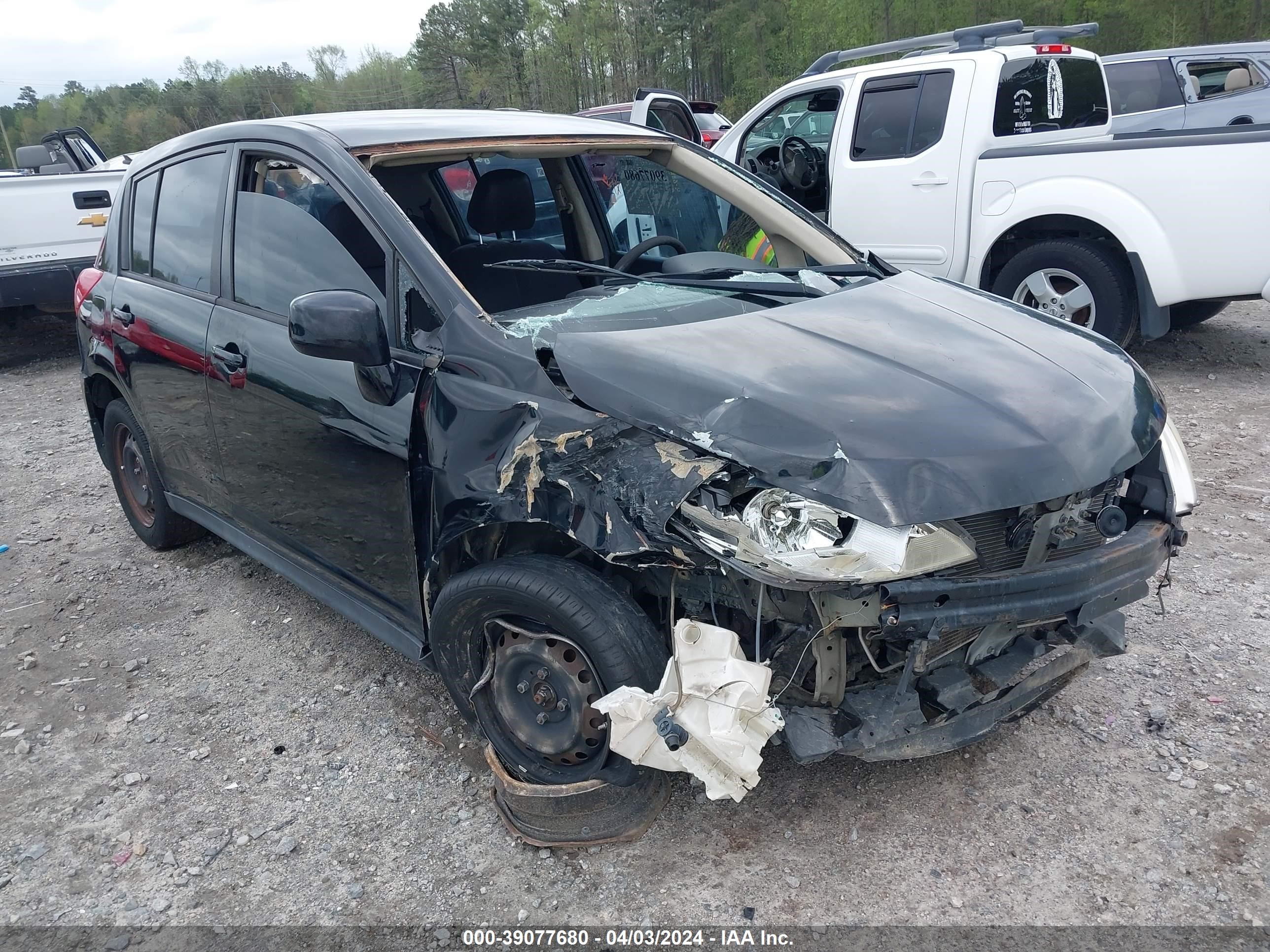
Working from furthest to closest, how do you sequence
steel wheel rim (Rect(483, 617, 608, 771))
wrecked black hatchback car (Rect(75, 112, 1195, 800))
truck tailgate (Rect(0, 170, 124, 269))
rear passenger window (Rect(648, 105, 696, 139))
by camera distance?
rear passenger window (Rect(648, 105, 696, 139)), truck tailgate (Rect(0, 170, 124, 269)), steel wheel rim (Rect(483, 617, 608, 771)), wrecked black hatchback car (Rect(75, 112, 1195, 800))

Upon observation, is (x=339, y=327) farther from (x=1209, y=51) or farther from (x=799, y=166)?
(x=1209, y=51)

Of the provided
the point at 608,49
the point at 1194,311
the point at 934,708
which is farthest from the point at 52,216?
the point at 608,49

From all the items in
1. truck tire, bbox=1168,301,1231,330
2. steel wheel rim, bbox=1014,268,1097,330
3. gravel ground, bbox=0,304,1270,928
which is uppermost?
steel wheel rim, bbox=1014,268,1097,330

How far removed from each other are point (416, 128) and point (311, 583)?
1.58 m

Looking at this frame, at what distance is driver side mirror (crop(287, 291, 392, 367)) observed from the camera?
2.38m

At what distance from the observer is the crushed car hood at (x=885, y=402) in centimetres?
197

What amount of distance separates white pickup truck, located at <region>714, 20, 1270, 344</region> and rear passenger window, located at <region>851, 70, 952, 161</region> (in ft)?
0.04

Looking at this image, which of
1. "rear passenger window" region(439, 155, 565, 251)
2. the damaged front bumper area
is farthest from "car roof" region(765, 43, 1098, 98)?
the damaged front bumper area

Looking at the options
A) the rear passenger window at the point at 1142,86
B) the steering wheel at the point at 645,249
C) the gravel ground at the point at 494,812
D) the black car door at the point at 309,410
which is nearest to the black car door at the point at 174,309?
the black car door at the point at 309,410

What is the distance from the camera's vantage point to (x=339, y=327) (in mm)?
2377

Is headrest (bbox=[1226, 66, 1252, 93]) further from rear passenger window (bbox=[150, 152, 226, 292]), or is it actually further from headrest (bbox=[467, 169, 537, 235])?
rear passenger window (bbox=[150, 152, 226, 292])

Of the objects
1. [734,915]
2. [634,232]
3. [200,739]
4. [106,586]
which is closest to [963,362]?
[734,915]

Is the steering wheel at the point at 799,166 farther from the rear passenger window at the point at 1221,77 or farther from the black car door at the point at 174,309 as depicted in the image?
the rear passenger window at the point at 1221,77

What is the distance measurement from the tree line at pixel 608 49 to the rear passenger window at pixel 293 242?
1625 cm
